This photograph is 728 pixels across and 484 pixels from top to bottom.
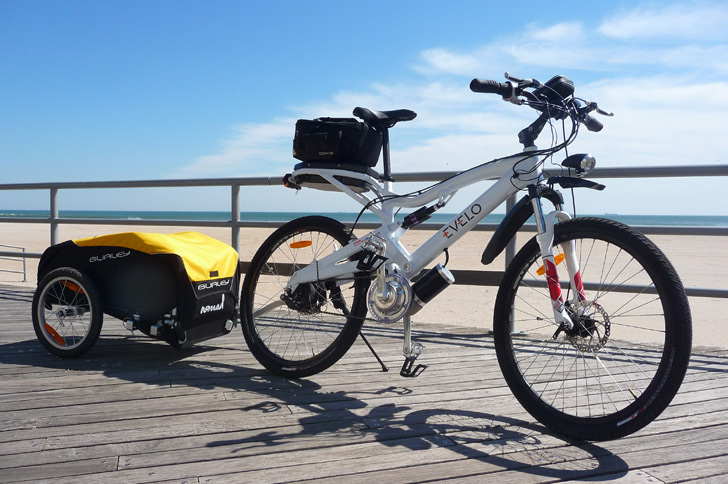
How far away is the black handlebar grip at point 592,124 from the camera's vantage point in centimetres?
213

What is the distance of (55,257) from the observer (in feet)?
9.68

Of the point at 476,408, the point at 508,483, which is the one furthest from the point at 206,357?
the point at 508,483

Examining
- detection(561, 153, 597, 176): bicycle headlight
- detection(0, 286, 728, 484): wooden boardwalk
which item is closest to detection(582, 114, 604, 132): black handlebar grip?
detection(561, 153, 597, 176): bicycle headlight

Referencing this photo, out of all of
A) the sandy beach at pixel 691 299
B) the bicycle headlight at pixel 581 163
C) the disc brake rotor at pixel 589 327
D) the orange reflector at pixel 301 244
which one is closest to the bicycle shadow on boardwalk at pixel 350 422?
the disc brake rotor at pixel 589 327

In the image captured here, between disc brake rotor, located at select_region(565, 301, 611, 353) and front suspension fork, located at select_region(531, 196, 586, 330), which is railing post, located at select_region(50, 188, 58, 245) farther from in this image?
disc brake rotor, located at select_region(565, 301, 611, 353)

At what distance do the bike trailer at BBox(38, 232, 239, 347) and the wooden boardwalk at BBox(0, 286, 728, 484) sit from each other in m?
0.21

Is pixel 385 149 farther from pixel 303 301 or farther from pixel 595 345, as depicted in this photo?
pixel 595 345

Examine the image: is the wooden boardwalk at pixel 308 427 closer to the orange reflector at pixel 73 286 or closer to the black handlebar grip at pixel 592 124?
the orange reflector at pixel 73 286

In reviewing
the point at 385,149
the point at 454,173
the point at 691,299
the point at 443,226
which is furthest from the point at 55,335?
the point at 691,299

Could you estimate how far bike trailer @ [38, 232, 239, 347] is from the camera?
2.71 meters

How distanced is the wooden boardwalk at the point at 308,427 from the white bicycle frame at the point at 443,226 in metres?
0.43

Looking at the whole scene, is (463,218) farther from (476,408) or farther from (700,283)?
(700,283)

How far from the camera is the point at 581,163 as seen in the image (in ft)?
6.49

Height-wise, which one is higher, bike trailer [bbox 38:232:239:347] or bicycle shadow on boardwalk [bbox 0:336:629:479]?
bike trailer [bbox 38:232:239:347]
